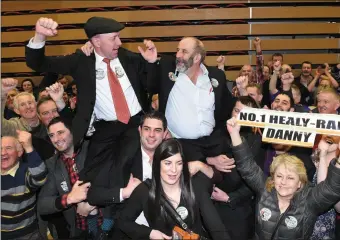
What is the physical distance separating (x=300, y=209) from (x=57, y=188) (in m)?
1.75

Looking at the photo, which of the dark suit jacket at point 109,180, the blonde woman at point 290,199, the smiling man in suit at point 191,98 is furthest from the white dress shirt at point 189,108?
A: the blonde woman at point 290,199

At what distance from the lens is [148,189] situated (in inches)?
112

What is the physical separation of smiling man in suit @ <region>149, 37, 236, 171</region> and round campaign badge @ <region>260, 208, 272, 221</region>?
2.96ft

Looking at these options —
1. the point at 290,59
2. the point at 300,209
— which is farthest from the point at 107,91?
the point at 290,59

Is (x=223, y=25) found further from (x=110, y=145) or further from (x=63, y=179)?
(x=63, y=179)

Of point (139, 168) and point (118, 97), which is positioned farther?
point (118, 97)

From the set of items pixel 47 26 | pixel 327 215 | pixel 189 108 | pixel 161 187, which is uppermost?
pixel 47 26

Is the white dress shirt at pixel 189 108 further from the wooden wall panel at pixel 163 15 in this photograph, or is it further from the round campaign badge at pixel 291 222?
the wooden wall panel at pixel 163 15

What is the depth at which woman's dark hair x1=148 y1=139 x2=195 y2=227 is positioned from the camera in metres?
2.74

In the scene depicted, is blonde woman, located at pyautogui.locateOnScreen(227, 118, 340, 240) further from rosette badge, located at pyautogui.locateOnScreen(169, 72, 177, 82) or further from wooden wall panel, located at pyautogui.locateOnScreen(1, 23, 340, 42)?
wooden wall panel, located at pyautogui.locateOnScreen(1, 23, 340, 42)

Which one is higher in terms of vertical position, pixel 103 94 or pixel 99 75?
pixel 99 75

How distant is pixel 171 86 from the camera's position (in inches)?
149

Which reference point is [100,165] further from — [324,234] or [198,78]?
[324,234]

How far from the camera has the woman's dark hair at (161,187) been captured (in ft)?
8.98
